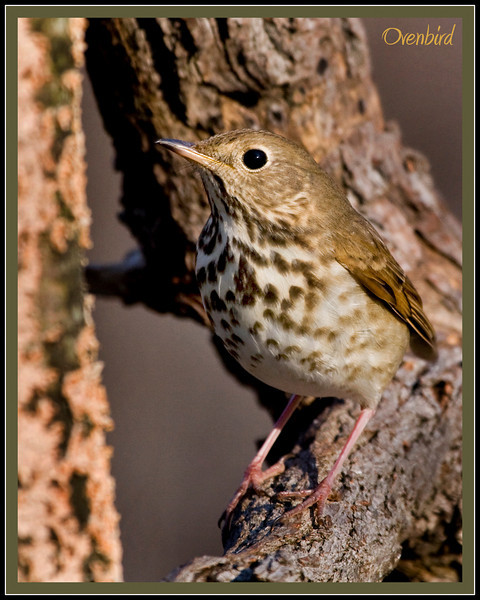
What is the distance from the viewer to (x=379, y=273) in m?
3.82

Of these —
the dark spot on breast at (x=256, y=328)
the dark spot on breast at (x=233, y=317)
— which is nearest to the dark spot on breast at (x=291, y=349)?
the dark spot on breast at (x=256, y=328)

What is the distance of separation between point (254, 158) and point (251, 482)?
5.77 feet

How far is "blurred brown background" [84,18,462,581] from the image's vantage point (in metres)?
7.23

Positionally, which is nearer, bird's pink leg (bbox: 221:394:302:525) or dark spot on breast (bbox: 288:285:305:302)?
dark spot on breast (bbox: 288:285:305:302)

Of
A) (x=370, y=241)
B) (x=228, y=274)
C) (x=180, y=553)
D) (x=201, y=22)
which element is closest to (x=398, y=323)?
(x=370, y=241)

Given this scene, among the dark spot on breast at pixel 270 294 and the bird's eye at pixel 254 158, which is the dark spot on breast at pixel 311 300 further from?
the bird's eye at pixel 254 158

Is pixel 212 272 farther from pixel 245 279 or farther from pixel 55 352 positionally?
pixel 55 352

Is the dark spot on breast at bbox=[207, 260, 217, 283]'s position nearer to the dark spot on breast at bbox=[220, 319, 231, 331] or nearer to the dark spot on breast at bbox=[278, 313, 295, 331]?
the dark spot on breast at bbox=[220, 319, 231, 331]

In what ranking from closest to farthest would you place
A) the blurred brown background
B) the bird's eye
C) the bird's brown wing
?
1. the bird's eye
2. the bird's brown wing
3. the blurred brown background

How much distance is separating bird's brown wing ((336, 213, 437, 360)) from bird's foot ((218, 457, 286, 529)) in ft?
3.55

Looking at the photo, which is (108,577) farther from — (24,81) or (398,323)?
(24,81)

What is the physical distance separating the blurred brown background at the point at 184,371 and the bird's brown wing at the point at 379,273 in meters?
3.33

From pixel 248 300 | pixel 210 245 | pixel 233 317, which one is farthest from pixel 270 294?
pixel 210 245

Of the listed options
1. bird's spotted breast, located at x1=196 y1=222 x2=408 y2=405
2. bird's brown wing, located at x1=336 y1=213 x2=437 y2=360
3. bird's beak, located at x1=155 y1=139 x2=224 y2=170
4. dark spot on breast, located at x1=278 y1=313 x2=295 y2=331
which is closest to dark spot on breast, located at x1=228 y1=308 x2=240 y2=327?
bird's spotted breast, located at x1=196 y1=222 x2=408 y2=405
